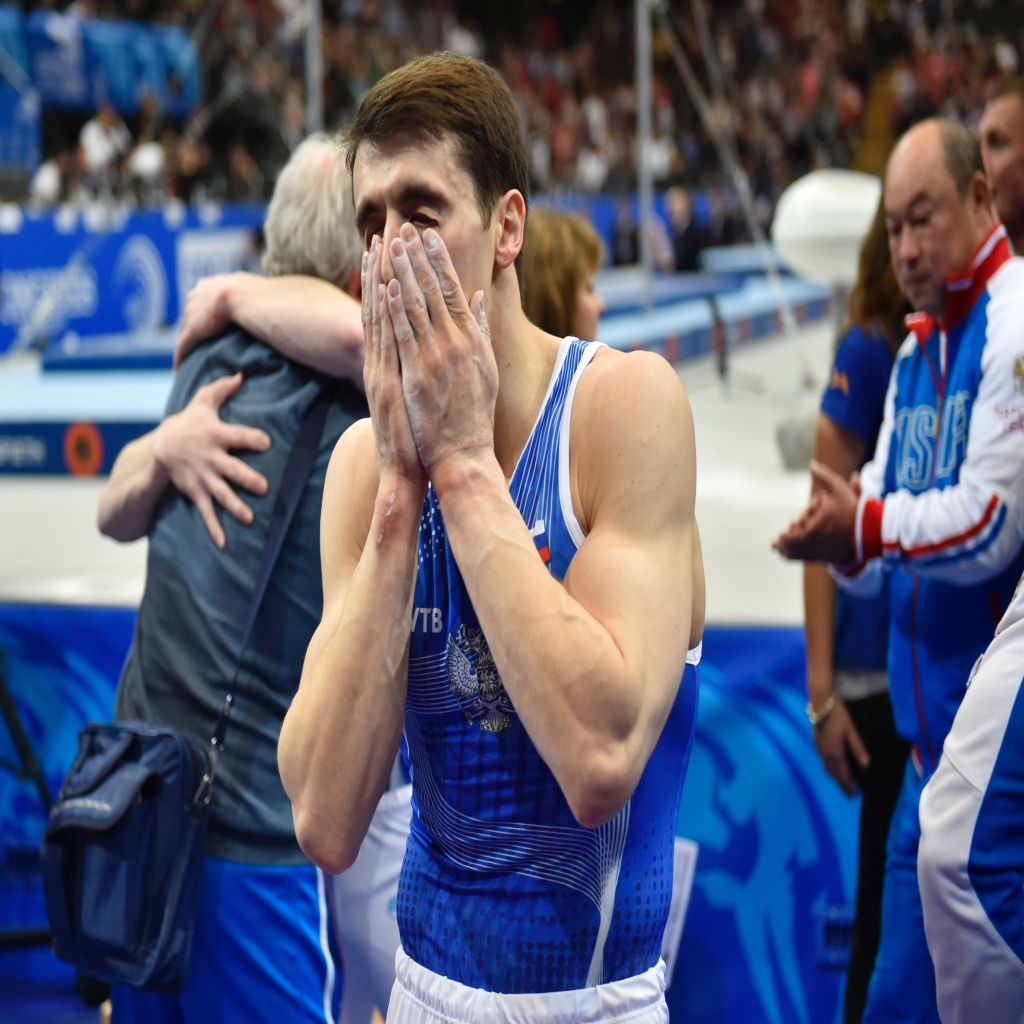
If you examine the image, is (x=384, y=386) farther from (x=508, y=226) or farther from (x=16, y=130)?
(x=16, y=130)

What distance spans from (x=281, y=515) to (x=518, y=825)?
0.88 meters

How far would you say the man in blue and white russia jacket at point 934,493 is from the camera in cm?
209

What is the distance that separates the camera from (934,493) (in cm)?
215

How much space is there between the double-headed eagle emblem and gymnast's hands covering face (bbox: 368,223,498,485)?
0.19 meters

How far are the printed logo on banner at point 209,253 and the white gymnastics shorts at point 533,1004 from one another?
11.2m

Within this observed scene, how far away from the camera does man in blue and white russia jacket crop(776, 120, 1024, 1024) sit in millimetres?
2088

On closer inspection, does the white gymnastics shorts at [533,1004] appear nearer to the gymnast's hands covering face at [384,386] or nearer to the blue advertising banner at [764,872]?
the gymnast's hands covering face at [384,386]

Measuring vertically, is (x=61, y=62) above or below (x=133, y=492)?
above

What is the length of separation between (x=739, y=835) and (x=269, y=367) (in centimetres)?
140

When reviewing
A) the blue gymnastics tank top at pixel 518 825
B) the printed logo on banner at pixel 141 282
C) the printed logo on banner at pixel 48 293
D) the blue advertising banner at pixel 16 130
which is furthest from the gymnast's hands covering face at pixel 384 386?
the blue advertising banner at pixel 16 130

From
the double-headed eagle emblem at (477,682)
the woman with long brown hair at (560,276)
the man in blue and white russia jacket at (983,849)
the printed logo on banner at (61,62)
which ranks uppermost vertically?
the printed logo on banner at (61,62)

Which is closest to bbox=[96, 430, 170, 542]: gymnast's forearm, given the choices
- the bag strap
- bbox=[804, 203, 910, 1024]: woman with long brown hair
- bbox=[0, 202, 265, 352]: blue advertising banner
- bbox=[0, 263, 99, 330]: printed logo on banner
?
the bag strap

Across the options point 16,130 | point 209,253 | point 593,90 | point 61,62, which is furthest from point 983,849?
point 593,90

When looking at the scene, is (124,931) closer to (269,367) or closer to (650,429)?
(269,367)
